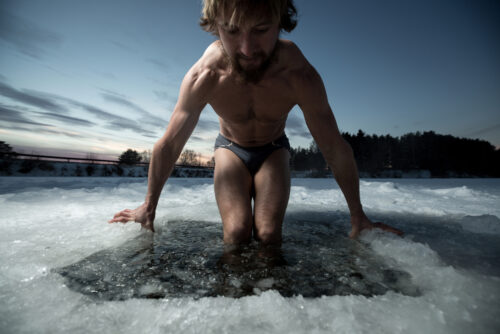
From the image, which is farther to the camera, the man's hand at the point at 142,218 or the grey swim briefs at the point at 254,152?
the grey swim briefs at the point at 254,152

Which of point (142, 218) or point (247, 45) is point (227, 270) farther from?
point (247, 45)

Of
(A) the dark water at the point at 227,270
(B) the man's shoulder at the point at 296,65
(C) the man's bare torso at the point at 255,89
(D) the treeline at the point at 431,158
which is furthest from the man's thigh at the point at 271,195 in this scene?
(D) the treeline at the point at 431,158

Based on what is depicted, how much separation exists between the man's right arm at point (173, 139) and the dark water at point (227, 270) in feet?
0.64

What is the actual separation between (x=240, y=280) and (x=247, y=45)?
4.13 ft

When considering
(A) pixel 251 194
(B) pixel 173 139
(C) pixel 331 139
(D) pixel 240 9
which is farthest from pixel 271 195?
(D) pixel 240 9

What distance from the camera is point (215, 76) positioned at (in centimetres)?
164

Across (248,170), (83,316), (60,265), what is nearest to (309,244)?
(248,170)

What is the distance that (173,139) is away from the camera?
1.65 metres

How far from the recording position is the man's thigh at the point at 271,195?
1.64m

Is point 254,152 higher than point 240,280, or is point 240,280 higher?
point 254,152

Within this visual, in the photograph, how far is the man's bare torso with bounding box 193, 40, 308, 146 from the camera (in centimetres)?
164

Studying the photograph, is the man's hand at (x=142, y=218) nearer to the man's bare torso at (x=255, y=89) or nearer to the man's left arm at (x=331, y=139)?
the man's bare torso at (x=255, y=89)

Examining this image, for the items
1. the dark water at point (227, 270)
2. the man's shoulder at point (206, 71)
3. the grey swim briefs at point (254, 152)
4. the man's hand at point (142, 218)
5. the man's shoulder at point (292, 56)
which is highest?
the man's shoulder at point (292, 56)

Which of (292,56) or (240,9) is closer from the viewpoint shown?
(240,9)
